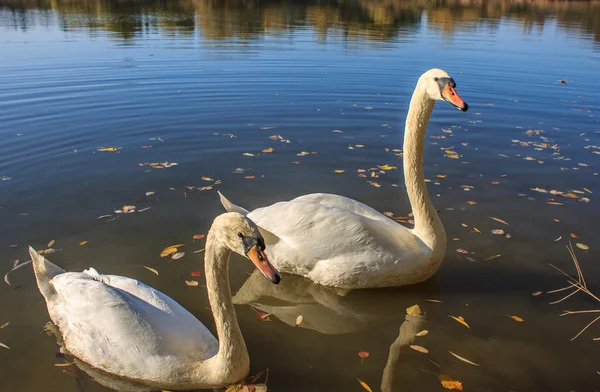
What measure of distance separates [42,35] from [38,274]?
28843 millimetres

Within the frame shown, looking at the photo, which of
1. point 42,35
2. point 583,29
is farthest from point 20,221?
point 583,29

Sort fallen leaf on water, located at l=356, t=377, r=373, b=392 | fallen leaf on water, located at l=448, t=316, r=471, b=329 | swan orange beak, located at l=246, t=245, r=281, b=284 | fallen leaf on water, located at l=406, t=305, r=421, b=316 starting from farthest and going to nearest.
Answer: fallen leaf on water, located at l=406, t=305, r=421, b=316, fallen leaf on water, located at l=448, t=316, r=471, b=329, fallen leaf on water, located at l=356, t=377, r=373, b=392, swan orange beak, located at l=246, t=245, r=281, b=284

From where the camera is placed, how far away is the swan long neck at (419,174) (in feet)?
20.7

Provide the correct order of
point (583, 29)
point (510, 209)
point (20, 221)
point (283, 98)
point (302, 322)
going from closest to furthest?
point (302, 322)
point (20, 221)
point (510, 209)
point (283, 98)
point (583, 29)

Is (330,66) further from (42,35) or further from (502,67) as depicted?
(42,35)

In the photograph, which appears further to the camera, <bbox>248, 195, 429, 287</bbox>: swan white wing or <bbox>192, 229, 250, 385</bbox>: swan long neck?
<bbox>248, 195, 429, 287</bbox>: swan white wing

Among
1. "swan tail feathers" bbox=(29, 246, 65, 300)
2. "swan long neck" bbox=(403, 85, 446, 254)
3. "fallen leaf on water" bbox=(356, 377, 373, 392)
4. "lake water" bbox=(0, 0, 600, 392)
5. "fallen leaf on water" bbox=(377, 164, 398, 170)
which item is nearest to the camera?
"fallen leaf on water" bbox=(356, 377, 373, 392)

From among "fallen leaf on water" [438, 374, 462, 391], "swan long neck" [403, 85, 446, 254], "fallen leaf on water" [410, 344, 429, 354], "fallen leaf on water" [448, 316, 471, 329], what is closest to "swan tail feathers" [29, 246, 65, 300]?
"fallen leaf on water" [410, 344, 429, 354]

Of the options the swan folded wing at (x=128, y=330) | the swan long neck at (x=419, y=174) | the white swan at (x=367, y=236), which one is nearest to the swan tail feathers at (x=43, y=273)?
the swan folded wing at (x=128, y=330)

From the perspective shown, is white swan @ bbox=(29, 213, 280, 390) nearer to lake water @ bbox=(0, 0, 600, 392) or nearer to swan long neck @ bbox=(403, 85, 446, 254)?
lake water @ bbox=(0, 0, 600, 392)

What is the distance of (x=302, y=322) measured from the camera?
592cm

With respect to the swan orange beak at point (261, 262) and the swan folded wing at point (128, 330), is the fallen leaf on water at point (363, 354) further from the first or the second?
the swan orange beak at point (261, 262)

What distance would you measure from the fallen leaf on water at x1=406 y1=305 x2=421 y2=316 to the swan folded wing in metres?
2.43

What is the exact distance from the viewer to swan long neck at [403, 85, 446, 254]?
20.7ft
